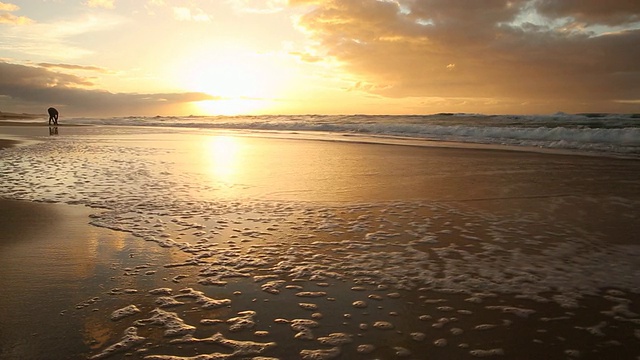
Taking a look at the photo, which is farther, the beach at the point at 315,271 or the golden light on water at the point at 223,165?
the golden light on water at the point at 223,165

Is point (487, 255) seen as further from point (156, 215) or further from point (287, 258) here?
point (156, 215)

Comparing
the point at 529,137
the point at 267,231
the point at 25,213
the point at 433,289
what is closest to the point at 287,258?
the point at 267,231

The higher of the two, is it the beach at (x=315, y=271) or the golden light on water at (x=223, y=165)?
the golden light on water at (x=223, y=165)

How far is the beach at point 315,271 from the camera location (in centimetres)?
246

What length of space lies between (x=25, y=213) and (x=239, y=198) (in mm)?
2803

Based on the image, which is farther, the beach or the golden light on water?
the golden light on water

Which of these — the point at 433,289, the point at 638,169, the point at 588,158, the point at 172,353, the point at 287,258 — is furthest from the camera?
the point at 588,158

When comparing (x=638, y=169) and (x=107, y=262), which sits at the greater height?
(x=638, y=169)

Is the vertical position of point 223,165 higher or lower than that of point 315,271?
higher

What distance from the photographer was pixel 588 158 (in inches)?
492

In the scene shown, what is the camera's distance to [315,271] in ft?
11.7

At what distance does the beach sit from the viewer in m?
2.46

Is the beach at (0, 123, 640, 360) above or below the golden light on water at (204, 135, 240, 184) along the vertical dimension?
below

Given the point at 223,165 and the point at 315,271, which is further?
the point at 223,165
